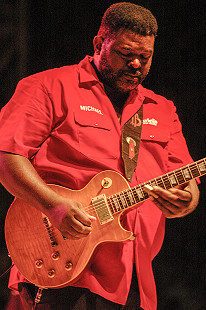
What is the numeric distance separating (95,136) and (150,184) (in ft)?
1.21

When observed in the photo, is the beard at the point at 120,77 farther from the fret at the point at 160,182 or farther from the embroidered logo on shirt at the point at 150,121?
the fret at the point at 160,182

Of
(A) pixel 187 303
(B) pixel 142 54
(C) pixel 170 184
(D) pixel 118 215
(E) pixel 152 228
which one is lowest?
(A) pixel 187 303

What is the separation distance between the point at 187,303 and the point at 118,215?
5.57ft

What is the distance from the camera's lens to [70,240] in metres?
1.75

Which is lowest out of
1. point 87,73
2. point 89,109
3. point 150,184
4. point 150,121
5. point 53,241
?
point 53,241

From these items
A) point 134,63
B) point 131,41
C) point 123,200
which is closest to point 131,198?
point 123,200

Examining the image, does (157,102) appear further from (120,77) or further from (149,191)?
(149,191)

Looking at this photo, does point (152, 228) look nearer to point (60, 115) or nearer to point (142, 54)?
point (60, 115)

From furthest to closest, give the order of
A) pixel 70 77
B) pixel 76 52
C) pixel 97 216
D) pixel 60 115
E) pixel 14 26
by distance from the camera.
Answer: pixel 76 52 < pixel 14 26 < pixel 70 77 < pixel 60 115 < pixel 97 216

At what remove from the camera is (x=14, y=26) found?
2.78 metres

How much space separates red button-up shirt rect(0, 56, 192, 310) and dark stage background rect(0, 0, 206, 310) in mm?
995

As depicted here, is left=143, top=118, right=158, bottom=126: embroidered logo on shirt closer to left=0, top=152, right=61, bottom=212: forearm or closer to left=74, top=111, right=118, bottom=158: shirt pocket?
left=74, top=111, right=118, bottom=158: shirt pocket

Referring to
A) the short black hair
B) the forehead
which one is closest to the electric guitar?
the forehead

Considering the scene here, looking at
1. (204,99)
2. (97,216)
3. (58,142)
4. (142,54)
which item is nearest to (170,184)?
(97,216)
